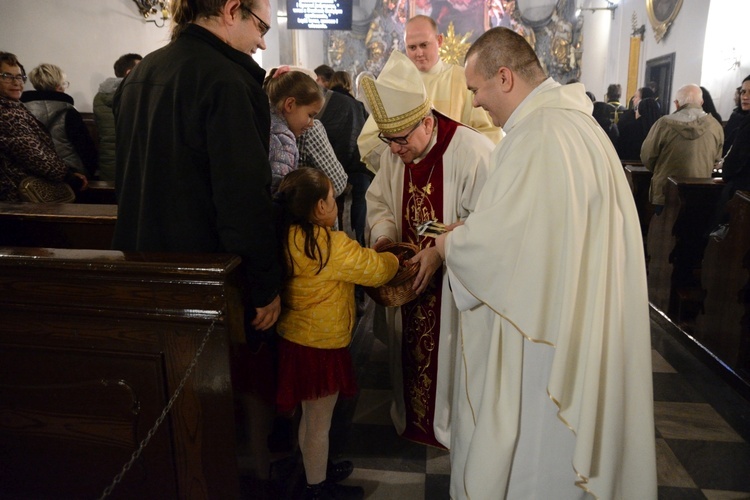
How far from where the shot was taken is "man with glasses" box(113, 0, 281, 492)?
1595 mm

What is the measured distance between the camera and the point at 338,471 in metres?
2.37

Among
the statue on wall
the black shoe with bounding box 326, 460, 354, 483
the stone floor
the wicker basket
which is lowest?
the stone floor

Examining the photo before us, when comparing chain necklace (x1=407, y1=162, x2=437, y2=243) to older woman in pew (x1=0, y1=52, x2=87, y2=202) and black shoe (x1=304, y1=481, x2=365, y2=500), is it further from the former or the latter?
older woman in pew (x1=0, y1=52, x2=87, y2=202)

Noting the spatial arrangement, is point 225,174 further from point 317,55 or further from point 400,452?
point 317,55

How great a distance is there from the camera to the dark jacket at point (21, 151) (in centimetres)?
289

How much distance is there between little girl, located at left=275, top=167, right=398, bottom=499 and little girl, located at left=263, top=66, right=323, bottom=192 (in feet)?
1.27

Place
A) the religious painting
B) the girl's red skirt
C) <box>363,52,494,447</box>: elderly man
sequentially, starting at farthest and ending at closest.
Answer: the religious painting → <box>363,52,494,447</box>: elderly man → the girl's red skirt

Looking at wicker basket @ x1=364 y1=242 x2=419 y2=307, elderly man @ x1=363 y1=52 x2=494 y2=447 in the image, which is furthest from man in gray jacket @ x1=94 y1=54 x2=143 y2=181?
wicker basket @ x1=364 y1=242 x2=419 y2=307

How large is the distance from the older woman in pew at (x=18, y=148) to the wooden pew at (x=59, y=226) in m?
0.46

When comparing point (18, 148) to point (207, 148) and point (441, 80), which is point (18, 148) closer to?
point (207, 148)

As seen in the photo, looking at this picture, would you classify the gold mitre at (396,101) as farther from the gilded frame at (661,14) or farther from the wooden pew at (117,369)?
the gilded frame at (661,14)

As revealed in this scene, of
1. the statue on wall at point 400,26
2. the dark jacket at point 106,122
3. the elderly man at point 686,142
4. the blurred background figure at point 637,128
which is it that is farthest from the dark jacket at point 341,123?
the statue on wall at point 400,26

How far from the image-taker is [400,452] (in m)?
2.61

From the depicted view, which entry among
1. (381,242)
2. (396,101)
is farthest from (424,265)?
(396,101)
